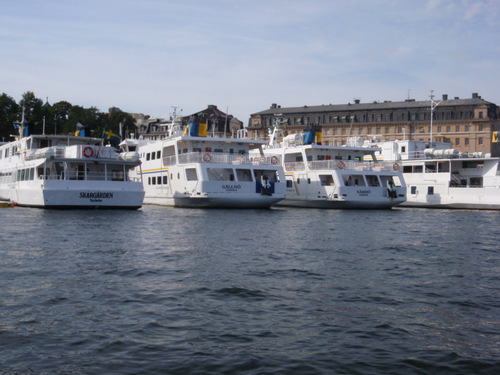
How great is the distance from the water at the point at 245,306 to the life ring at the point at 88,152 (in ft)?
49.2

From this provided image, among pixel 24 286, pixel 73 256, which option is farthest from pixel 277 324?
pixel 73 256

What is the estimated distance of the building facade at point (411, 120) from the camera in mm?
114688

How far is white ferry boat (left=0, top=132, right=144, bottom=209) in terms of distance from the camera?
3353 centimetres

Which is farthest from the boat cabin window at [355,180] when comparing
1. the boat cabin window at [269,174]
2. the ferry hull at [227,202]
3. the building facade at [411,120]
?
the building facade at [411,120]

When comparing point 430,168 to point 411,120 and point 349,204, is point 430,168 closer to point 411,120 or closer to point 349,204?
point 349,204

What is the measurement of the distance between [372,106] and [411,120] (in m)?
10.1

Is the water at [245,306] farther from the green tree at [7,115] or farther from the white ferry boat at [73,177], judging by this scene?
the green tree at [7,115]

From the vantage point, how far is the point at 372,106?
412ft

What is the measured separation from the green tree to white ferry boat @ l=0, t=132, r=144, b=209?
45.2m

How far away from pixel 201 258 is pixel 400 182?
30.6 meters

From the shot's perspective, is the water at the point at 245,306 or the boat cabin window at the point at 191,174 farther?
the boat cabin window at the point at 191,174

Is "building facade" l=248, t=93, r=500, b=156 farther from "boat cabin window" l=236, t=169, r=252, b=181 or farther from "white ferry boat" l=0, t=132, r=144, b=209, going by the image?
"white ferry boat" l=0, t=132, r=144, b=209

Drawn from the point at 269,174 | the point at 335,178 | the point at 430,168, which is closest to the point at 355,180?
the point at 335,178

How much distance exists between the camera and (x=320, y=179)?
4447 cm
